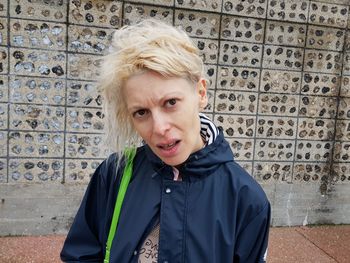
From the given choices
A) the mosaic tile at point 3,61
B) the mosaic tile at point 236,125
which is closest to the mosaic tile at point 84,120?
the mosaic tile at point 3,61

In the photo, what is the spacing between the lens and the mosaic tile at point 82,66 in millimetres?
3588

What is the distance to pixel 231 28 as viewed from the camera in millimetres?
3928

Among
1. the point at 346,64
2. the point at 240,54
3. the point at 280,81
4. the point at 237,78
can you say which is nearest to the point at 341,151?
the point at 346,64

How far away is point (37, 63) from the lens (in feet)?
11.5

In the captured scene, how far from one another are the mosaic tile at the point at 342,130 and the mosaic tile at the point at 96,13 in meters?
2.63

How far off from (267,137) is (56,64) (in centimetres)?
225

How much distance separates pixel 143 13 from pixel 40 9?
914 mm

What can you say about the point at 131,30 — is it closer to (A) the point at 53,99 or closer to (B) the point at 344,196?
(A) the point at 53,99

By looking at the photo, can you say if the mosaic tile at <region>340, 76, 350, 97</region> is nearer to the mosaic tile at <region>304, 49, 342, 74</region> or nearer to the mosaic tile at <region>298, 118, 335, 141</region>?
the mosaic tile at <region>304, 49, 342, 74</region>

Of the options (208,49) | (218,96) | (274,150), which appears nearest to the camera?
(208,49)

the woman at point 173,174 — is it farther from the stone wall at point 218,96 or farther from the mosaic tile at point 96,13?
the mosaic tile at point 96,13

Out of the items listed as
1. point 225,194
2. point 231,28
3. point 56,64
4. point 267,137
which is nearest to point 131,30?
point 225,194

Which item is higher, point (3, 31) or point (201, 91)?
point (3, 31)

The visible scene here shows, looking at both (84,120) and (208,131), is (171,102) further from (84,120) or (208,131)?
(84,120)
